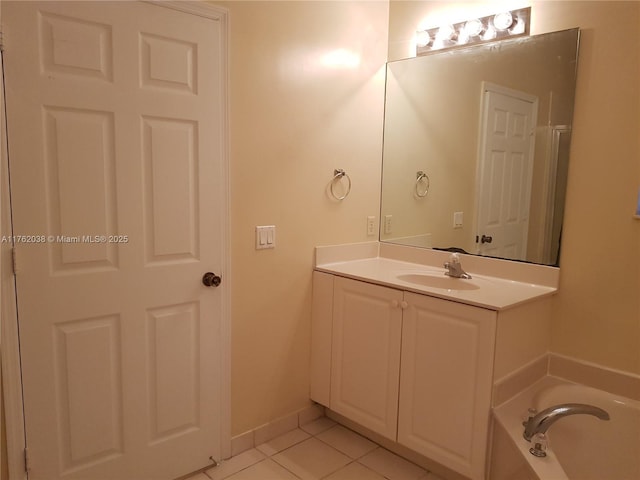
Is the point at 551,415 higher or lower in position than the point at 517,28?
lower

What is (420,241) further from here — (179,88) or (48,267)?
(48,267)

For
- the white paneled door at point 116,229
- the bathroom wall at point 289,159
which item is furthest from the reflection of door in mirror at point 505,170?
the white paneled door at point 116,229

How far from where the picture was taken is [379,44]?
268 cm

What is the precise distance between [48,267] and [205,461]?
1154mm

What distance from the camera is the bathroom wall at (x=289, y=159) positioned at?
6.95 feet

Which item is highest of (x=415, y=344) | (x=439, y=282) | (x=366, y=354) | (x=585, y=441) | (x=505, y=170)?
(x=505, y=170)

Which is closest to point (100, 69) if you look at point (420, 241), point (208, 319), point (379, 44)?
point (208, 319)

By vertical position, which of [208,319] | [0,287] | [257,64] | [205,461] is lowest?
[205,461]

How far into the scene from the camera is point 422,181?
2.67 metres

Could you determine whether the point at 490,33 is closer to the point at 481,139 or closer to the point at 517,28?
the point at 517,28

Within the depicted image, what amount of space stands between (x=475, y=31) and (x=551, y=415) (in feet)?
6.08

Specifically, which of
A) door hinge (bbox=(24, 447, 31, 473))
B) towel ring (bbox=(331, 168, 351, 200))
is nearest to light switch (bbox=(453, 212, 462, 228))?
towel ring (bbox=(331, 168, 351, 200))

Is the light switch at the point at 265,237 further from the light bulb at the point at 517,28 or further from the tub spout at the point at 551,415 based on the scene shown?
the light bulb at the point at 517,28

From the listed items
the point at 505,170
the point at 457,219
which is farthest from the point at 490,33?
the point at 457,219
